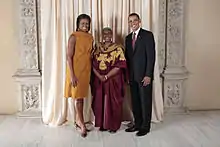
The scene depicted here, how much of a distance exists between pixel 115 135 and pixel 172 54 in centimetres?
149

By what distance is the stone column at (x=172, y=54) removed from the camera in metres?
4.99

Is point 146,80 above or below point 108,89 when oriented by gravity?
above

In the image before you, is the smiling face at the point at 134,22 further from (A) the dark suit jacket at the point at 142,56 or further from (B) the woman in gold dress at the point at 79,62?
(B) the woman in gold dress at the point at 79,62

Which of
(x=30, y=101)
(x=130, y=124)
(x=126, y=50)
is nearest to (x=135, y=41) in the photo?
(x=126, y=50)

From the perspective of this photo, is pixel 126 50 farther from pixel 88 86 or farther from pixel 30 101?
pixel 30 101

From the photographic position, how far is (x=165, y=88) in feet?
16.8

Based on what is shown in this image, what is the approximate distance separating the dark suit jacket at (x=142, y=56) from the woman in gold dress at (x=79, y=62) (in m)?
0.50

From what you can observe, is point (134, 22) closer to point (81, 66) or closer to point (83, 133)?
point (81, 66)

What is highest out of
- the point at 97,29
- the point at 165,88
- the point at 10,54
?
the point at 97,29

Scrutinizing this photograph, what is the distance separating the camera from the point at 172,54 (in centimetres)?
507

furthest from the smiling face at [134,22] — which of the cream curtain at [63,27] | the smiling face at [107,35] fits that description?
the cream curtain at [63,27]

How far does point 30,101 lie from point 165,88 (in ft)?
6.06

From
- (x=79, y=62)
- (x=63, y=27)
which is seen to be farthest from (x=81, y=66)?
(x=63, y=27)

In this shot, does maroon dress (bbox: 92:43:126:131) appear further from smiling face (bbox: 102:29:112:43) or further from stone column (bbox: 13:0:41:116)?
stone column (bbox: 13:0:41:116)
